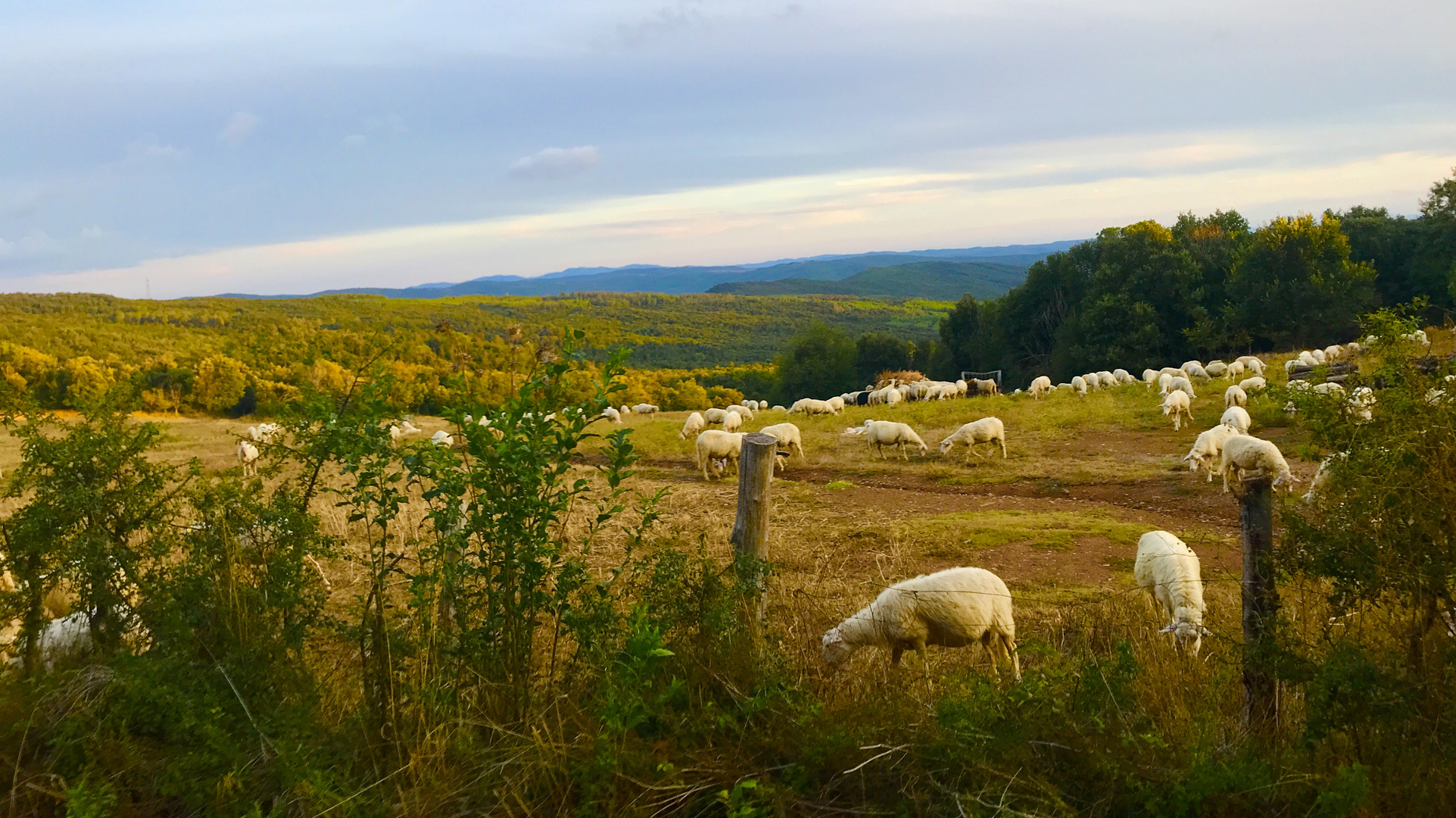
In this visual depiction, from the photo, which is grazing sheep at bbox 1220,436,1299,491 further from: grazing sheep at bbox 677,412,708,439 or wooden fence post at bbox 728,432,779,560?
grazing sheep at bbox 677,412,708,439

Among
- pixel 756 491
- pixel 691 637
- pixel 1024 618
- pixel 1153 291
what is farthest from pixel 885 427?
pixel 1153 291

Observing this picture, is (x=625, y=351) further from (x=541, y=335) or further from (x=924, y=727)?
(x=924, y=727)

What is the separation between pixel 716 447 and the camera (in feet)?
62.2

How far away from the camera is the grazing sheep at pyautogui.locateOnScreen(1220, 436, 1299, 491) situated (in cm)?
1275

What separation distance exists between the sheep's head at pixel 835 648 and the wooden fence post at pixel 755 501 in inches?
30.1

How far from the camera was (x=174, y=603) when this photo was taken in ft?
14.7

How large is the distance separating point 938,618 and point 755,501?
5.97 feet

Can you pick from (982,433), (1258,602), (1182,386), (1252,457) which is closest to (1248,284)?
(1182,386)

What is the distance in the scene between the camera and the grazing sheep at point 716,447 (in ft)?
62.2

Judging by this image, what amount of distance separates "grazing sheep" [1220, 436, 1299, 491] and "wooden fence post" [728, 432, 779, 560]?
9647 millimetres

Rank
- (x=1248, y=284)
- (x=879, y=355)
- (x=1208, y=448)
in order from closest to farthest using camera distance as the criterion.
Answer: (x=1208, y=448) → (x=1248, y=284) → (x=879, y=355)

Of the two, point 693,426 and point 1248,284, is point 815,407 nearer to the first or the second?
point 693,426

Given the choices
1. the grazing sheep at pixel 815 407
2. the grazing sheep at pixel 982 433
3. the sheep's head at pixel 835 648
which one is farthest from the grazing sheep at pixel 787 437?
the sheep's head at pixel 835 648

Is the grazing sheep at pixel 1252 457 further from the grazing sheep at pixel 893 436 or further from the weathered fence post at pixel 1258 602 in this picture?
the weathered fence post at pixel 1258 602
